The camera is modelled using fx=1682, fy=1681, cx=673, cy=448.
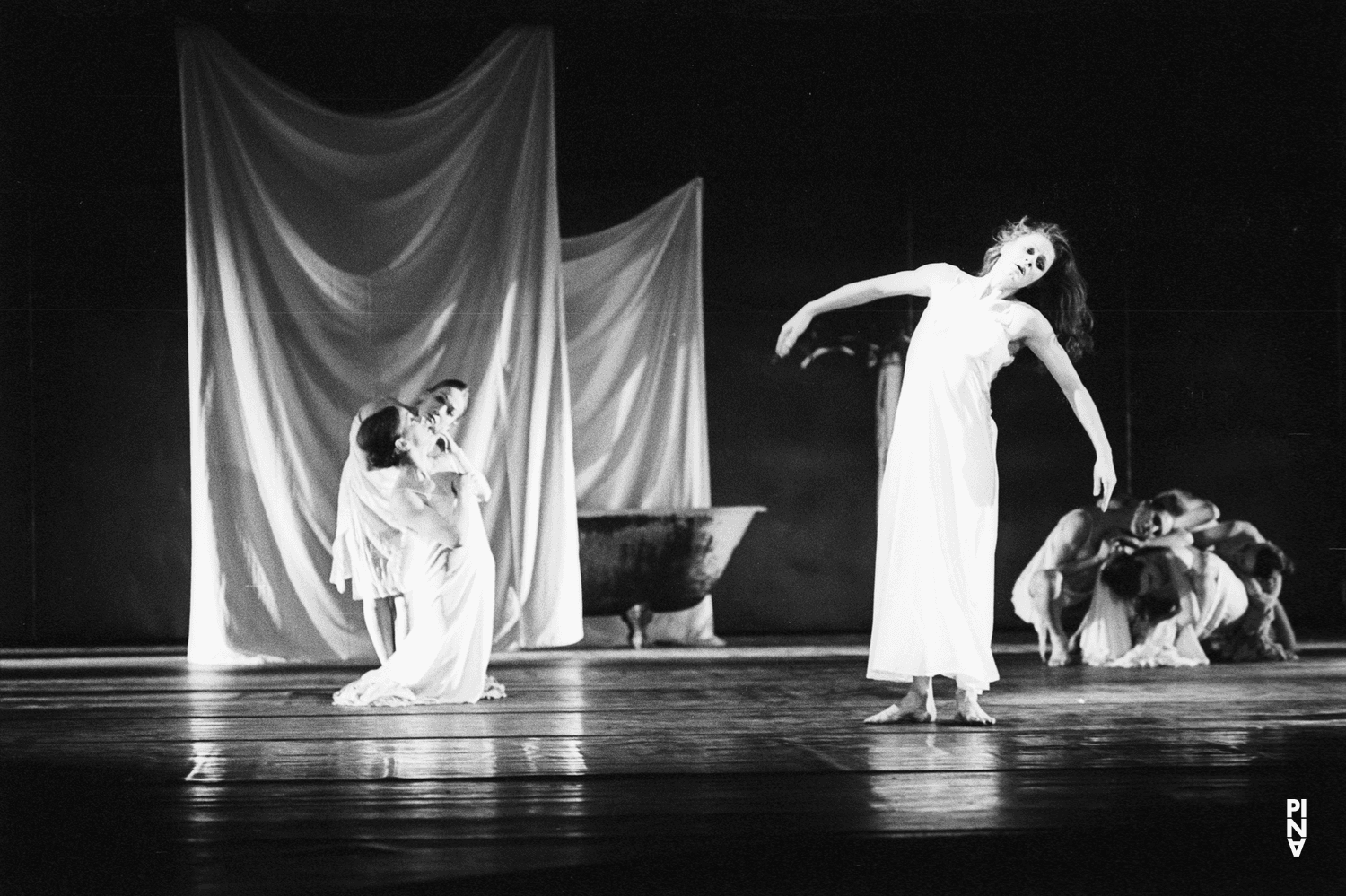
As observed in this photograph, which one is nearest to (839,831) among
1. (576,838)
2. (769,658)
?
(576,838)

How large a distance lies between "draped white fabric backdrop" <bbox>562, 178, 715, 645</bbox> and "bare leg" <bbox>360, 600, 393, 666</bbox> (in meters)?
2.01

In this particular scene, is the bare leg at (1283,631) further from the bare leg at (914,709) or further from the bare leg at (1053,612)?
the bare leg at (914,709)

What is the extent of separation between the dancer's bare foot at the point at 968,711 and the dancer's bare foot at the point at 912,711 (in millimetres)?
70

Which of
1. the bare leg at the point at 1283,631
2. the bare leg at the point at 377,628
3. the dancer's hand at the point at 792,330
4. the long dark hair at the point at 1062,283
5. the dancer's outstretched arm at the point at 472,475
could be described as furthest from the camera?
the bare leg at the point at 1283,631

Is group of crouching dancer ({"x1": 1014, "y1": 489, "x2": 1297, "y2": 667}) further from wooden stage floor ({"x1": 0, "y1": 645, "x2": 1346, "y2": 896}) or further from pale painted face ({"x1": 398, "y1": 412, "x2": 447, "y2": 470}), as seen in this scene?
pale painted face ({"x1": 398, "y1": 412, "x2": 447, "y2": 470})

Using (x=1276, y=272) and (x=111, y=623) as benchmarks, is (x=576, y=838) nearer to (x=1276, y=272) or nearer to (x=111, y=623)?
(x=111, y=623)

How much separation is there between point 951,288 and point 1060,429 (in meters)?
4.79

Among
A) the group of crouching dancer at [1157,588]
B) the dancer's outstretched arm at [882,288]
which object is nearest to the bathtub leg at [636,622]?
the group of crouching dancer at [1157,588]

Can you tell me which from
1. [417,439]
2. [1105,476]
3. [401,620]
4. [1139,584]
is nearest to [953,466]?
[1105,476]

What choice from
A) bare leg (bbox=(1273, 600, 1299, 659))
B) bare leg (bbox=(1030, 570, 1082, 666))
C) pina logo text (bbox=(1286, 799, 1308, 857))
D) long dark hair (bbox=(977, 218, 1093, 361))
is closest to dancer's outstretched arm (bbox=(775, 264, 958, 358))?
long dark hair (bbox=(977, 218, 1093, 361))

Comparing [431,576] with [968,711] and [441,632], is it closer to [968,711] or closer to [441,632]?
[441,632]

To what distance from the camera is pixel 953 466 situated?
4.16m

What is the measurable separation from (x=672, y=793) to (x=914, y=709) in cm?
136

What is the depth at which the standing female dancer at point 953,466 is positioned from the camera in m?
4.14
